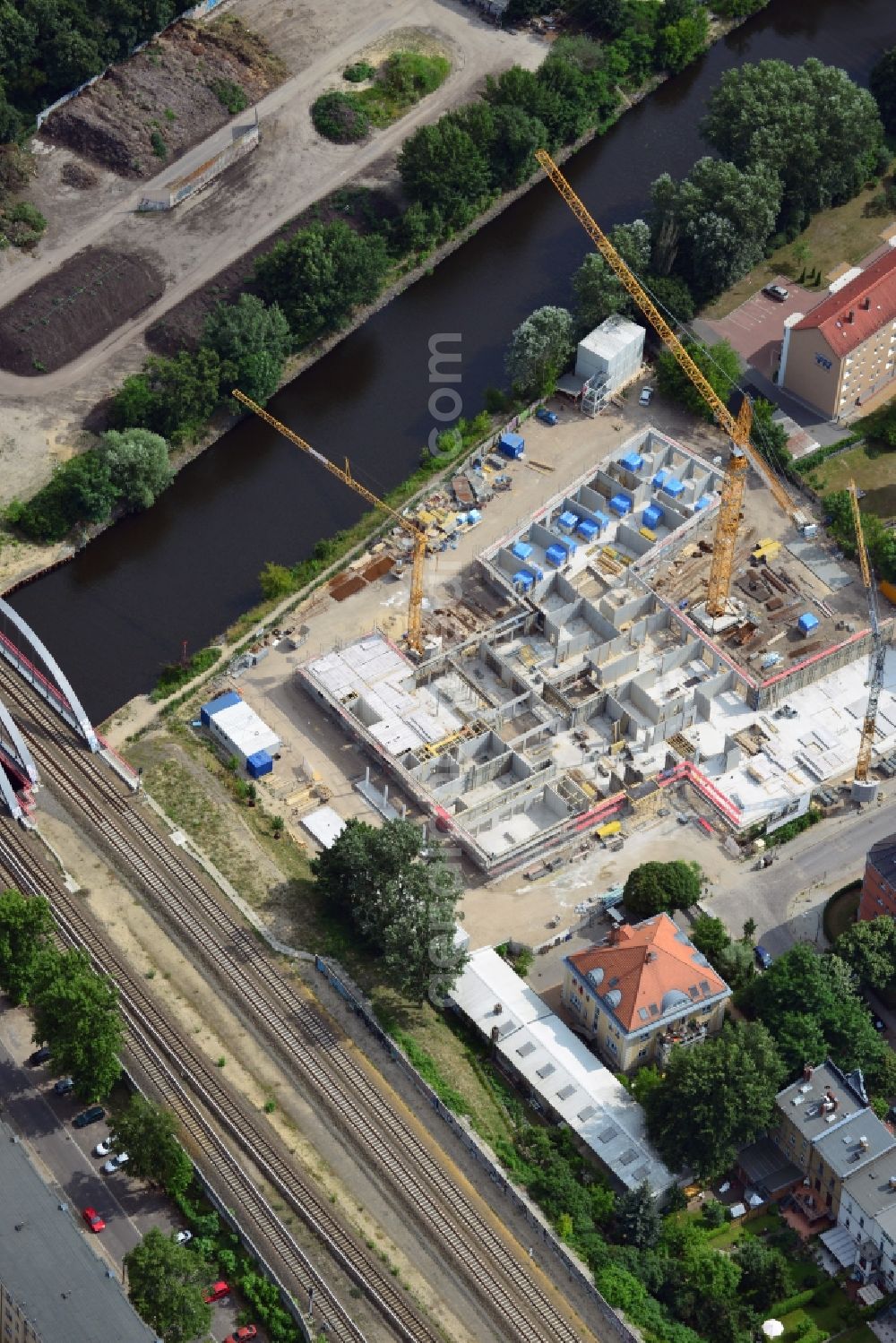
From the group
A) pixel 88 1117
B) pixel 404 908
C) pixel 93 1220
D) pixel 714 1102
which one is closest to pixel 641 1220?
pixel 714 1102

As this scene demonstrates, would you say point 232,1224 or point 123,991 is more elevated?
point 123,991

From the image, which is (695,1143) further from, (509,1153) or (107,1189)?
(107,1189)

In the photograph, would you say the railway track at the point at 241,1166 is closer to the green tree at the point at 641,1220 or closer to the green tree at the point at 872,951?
the green tree at the point at 641,1220

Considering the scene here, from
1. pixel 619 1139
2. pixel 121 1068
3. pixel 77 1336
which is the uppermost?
pixel 121 1068

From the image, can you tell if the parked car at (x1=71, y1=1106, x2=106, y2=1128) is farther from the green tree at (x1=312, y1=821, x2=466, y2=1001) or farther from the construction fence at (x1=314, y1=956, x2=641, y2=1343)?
the green tree at (x1=312, y1=821, x2=466, y2=1001)

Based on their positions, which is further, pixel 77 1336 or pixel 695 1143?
pixel 695 1143

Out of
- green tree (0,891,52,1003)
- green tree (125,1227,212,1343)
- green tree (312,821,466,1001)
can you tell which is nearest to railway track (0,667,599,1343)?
green tree (312,821,466,1001)

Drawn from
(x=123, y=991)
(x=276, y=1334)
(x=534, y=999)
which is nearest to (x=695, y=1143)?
(x=534, y=999)
